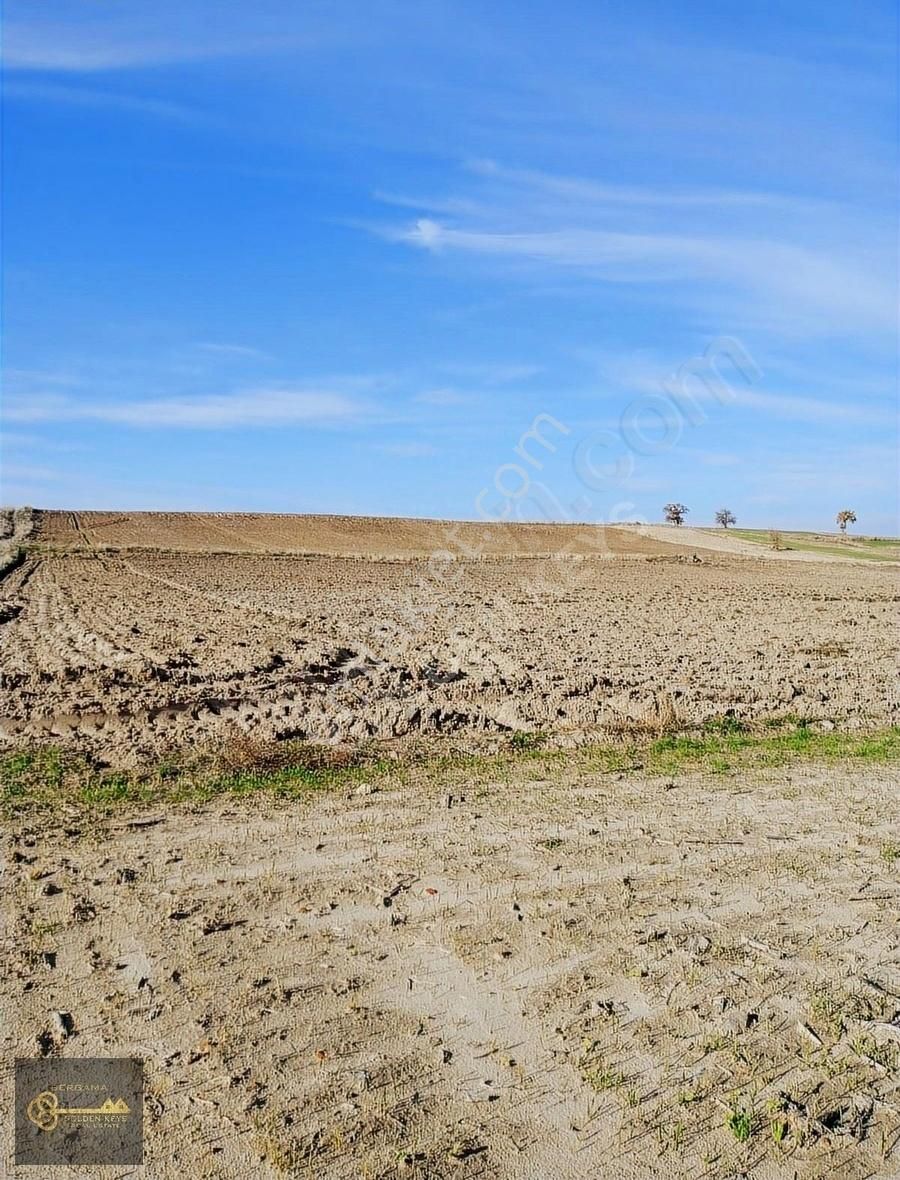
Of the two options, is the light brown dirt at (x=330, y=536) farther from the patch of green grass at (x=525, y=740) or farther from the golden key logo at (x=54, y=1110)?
the golden key logo at (x=54, y=1110)

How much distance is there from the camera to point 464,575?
38.8m

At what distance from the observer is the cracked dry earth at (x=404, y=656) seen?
10305 millimetres

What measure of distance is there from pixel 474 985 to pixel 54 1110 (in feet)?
6.50

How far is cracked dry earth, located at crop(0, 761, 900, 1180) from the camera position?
363 centimetres

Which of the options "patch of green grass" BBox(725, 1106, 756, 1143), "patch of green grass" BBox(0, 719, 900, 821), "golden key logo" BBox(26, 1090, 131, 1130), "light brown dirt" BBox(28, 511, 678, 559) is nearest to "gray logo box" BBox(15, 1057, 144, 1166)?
"golden key logo" BBox(26, 1090, 131, 1130)

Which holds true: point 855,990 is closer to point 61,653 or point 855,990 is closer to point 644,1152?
point 644,1152

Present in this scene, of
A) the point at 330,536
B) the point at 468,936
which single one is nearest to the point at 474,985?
the point at 468,936

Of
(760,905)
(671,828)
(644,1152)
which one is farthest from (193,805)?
(644,1152)

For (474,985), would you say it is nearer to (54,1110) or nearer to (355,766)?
(54,1110)

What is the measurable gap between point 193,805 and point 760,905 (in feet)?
14.4

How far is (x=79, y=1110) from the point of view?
3.81 meters

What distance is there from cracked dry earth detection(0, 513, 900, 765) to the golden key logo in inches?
197

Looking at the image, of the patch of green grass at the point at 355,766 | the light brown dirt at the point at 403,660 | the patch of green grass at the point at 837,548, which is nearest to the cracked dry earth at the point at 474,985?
the patch of green grass at the point at 355,766

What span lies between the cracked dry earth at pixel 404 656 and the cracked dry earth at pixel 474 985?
2.99 metres
